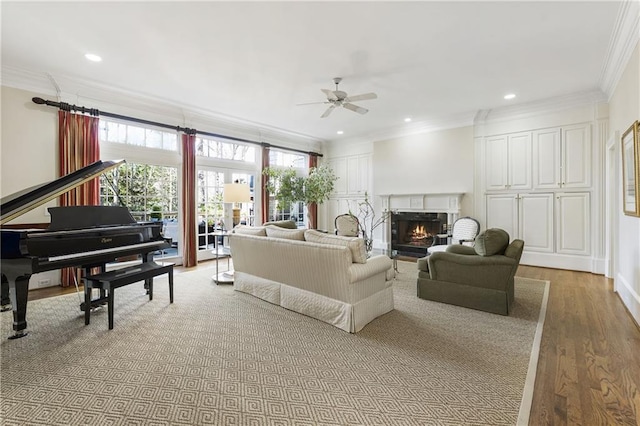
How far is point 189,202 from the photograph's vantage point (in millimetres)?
5613

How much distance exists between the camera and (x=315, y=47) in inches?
134

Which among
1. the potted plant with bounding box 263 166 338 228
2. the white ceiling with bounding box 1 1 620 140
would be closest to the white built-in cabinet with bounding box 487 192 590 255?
the white ceiling with bounding box 1 1 620 140

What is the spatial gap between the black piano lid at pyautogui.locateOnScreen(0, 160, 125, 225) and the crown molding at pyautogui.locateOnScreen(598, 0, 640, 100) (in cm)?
530

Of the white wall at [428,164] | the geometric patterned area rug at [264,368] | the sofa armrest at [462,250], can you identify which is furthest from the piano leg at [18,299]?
the white wall at [428,164]

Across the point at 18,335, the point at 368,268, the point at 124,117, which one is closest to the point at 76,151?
the point at 124,117

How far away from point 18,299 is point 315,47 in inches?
149

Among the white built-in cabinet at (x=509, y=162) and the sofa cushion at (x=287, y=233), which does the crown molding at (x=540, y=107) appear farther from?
the sofa cushion at (x=287, y=233)

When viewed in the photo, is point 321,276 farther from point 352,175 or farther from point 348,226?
point 352,175

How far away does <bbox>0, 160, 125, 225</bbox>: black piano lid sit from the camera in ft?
8.02

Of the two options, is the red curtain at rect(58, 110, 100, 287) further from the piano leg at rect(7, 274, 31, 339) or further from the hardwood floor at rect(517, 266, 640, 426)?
the hardwood floor at rect(517, 266, 640, 426)

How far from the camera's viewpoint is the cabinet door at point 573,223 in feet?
16.4

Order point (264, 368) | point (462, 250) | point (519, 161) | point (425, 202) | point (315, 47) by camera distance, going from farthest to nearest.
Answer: point (425, 202), point (519, 161), point (462, 250), point (315, 47), point (264, 368)

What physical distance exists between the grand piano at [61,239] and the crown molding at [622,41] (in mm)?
5315

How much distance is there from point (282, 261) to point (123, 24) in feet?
9.50
